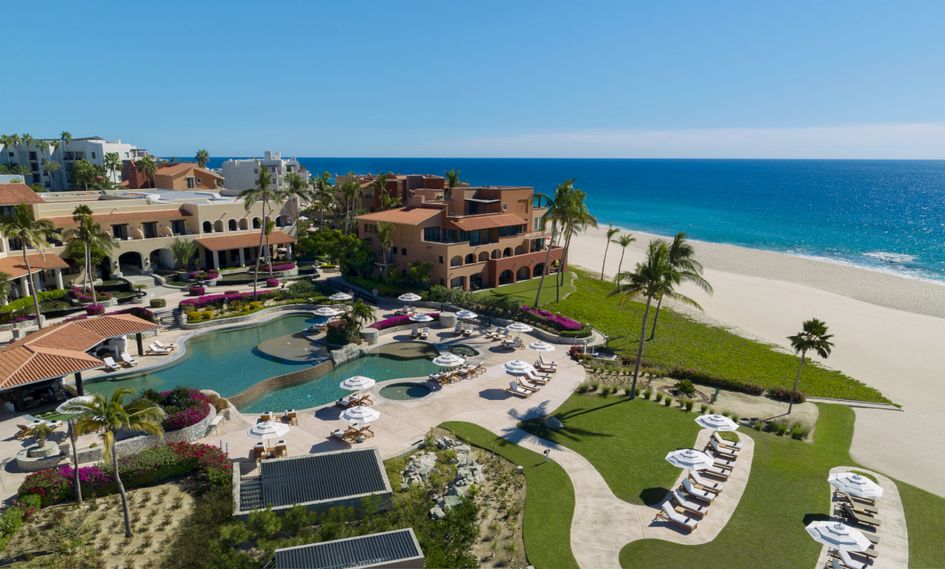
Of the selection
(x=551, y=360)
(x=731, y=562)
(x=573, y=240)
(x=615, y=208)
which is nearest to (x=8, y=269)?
(x=551, y=360)

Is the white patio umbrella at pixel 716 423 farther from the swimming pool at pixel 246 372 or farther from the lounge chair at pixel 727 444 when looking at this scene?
Answer: the swimming pool at pixel 246 372

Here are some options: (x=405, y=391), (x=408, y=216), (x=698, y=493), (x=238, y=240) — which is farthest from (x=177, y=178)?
(x=698, y=493)

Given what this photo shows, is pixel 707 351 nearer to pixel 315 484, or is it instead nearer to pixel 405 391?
pixel 405 391

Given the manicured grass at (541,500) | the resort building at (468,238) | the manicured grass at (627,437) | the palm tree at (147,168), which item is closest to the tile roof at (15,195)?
the resort building at (468,238)

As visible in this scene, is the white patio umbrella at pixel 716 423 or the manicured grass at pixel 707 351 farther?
the manicured grass at pixel 707 351

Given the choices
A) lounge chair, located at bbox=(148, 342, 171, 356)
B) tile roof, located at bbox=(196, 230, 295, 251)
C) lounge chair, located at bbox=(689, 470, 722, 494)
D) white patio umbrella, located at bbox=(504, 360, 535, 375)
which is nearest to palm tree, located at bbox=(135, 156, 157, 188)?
tile roof, located at bbox=(196, 230, 295, 251)
